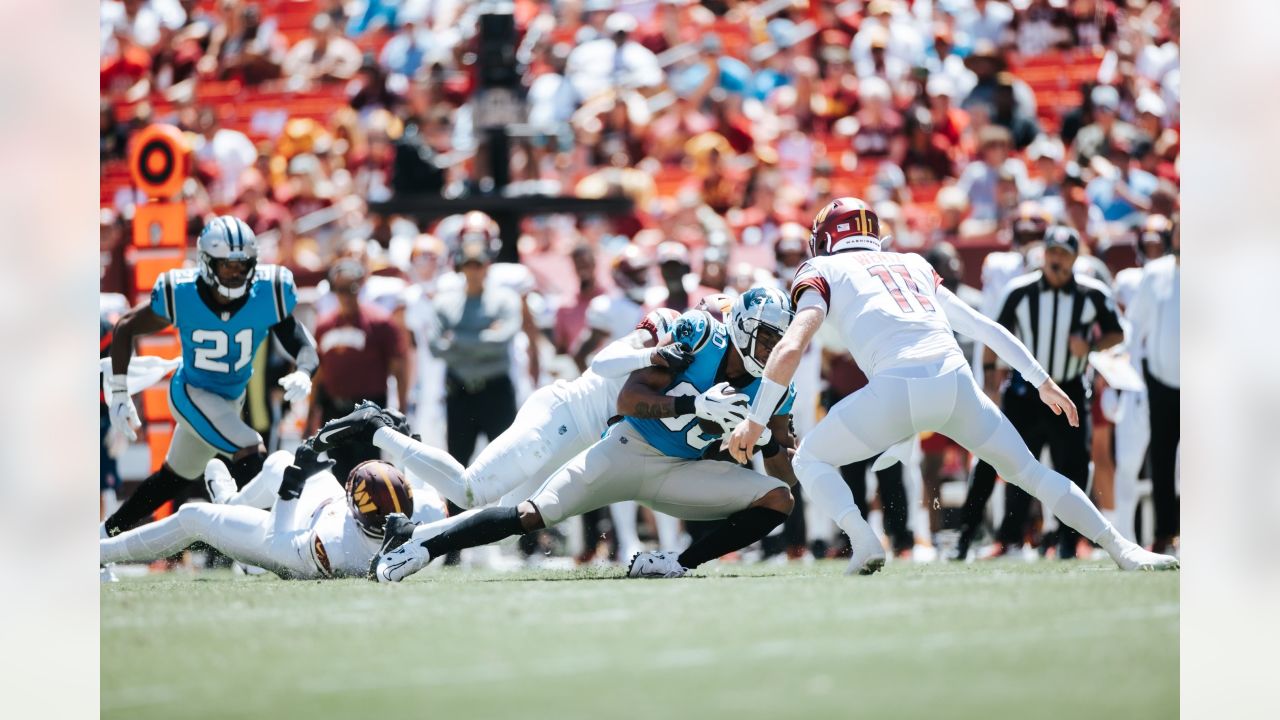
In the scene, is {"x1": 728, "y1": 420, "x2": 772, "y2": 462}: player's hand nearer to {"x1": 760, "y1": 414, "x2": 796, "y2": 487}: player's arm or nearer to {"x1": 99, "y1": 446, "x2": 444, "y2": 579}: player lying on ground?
{"x1": 760, "y1": 414, "x2": 796, "y2": 487}: player's arm

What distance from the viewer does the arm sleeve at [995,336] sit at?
227 inches

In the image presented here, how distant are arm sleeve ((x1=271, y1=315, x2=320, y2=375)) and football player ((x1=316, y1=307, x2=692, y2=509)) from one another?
588 millimetres

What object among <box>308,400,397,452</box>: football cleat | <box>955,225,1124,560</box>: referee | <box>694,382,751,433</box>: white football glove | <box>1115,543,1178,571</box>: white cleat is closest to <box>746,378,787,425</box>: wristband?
<box>694,382,751,433</box>: white football glove

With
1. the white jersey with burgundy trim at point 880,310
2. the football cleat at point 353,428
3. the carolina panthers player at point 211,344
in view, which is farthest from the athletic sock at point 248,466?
the white jersey with burgundy trim at point 880,310

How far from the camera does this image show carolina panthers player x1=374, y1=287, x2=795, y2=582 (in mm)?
5746

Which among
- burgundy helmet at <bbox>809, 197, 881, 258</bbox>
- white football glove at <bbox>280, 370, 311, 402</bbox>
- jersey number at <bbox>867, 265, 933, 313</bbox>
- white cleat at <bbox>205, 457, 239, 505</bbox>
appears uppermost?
burgundy helmet at <bbox>809, 197, 881, 258</bbox>

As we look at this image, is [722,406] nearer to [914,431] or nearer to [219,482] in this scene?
[914,431]

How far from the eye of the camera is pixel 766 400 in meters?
5.39

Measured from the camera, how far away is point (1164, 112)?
10328mm

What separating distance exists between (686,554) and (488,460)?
82cm

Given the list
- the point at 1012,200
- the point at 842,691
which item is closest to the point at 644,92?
the point at 1012,200

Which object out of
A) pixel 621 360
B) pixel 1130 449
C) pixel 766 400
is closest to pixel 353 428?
pixel 621 360

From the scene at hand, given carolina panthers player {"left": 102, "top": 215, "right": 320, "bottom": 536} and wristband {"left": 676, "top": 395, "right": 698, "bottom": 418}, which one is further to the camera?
carolina panthers player {"left": 102, "top": 215, "right": 320, "bottom": 536}
